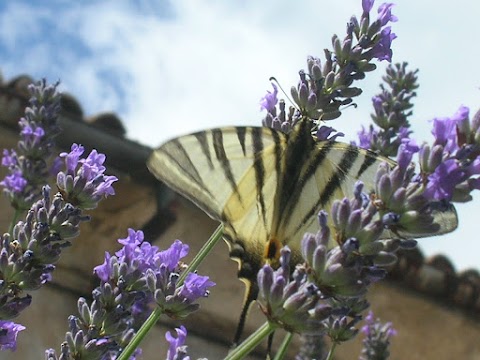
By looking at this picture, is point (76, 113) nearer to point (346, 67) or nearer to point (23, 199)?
point (23, 199)

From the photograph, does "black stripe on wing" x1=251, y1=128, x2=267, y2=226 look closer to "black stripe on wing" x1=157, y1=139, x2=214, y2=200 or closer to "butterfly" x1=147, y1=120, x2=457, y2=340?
"butterfly" x1=147, y1=120, x2=457, y2=340

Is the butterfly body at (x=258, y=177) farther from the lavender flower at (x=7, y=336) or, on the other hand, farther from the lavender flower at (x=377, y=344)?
the lavender flower at (x=377, y=344)

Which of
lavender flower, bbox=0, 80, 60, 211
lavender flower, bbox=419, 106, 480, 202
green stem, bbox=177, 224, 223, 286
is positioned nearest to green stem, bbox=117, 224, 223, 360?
green stem, bbox=177, 224, 223, 286

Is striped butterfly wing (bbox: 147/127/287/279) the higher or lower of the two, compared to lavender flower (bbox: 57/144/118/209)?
higher

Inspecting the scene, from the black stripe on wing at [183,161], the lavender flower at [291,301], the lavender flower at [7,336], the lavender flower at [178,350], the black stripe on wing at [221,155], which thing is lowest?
the lavender flower at [7,336]

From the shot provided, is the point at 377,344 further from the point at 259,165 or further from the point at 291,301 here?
the point at 291,301

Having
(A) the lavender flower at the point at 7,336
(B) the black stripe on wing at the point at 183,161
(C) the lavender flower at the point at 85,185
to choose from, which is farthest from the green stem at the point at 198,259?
(A) the lavender flower at the point at 7,336

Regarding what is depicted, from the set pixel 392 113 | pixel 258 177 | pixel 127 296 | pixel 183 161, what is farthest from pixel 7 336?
pixel 392 113
